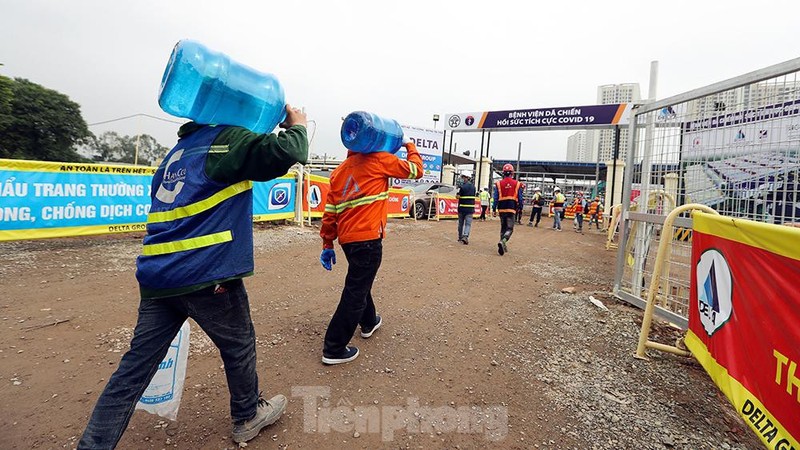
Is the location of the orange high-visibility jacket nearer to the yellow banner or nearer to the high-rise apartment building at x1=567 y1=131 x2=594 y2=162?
the yellow banner

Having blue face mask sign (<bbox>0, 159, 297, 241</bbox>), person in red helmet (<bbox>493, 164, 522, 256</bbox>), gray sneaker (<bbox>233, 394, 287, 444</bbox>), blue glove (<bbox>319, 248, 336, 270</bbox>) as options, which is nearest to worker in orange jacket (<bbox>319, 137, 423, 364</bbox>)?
blue glove (<bbox>319, 248, 336, 270</bbox>)

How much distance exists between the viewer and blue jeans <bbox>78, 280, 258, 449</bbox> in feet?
5.30

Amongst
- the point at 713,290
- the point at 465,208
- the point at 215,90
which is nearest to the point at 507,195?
the point at 465,208

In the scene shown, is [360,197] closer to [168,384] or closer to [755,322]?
[168,384]

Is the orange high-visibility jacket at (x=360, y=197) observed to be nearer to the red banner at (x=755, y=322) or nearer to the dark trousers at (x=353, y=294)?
the dark trousers at (x=353, y=294)

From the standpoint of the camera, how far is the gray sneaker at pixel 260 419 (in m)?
1.99

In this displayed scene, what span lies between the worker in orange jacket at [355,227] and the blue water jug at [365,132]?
0.09 metres

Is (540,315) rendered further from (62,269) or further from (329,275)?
(62,269)

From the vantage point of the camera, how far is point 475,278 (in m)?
5.81

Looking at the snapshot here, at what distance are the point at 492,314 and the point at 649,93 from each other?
12.3 ft

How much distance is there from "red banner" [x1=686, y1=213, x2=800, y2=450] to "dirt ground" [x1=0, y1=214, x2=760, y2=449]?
0.44 metres

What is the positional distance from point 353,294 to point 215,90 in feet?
5.44

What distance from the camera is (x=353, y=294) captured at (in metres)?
2.82

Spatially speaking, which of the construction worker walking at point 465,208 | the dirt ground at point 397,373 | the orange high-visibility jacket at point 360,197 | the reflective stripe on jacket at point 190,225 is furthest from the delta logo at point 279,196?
the reflective stripe on jacket at point 190,225
